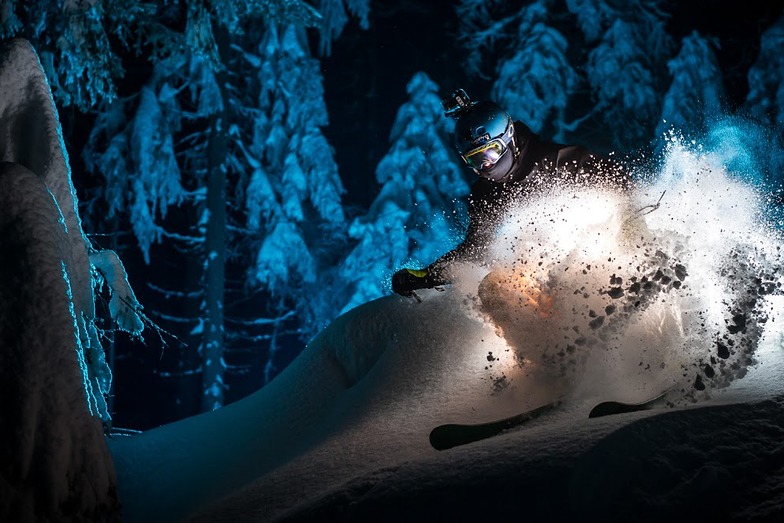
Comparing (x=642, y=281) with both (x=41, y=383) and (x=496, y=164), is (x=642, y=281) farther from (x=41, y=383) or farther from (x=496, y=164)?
(x=41, y=383)

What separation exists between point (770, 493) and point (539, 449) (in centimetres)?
92

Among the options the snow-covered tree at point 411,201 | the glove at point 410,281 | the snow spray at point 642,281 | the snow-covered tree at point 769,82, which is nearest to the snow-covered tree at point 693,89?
the snow-covered tree at point 769,82

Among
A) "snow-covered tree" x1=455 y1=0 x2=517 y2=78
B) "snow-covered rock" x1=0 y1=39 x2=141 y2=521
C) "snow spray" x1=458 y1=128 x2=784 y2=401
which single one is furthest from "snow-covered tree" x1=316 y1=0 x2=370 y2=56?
"snow-covered rock" x1=0 y1=39 x2=141 y2=521

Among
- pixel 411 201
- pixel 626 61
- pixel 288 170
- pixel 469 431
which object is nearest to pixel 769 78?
pixel 626 61

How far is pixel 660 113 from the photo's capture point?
59.0ft

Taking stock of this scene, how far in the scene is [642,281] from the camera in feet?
15.6

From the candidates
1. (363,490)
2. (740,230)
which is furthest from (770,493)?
(740,230)

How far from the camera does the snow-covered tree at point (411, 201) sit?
18141mm

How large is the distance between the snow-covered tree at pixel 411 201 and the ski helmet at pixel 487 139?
11.4 meters

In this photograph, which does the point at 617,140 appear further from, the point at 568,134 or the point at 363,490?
the point at 363,490

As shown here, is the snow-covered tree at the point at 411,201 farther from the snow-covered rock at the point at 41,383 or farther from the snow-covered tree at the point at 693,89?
the snow-covered rock at the point at 41,383

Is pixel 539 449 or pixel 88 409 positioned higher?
pixel 88 409

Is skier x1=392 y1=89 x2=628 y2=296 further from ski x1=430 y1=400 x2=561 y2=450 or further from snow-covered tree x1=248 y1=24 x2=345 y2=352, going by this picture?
snow-covered tree x1=248 y1=24 x2=345 y2=352

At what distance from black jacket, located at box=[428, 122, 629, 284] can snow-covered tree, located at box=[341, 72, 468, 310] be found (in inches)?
444
